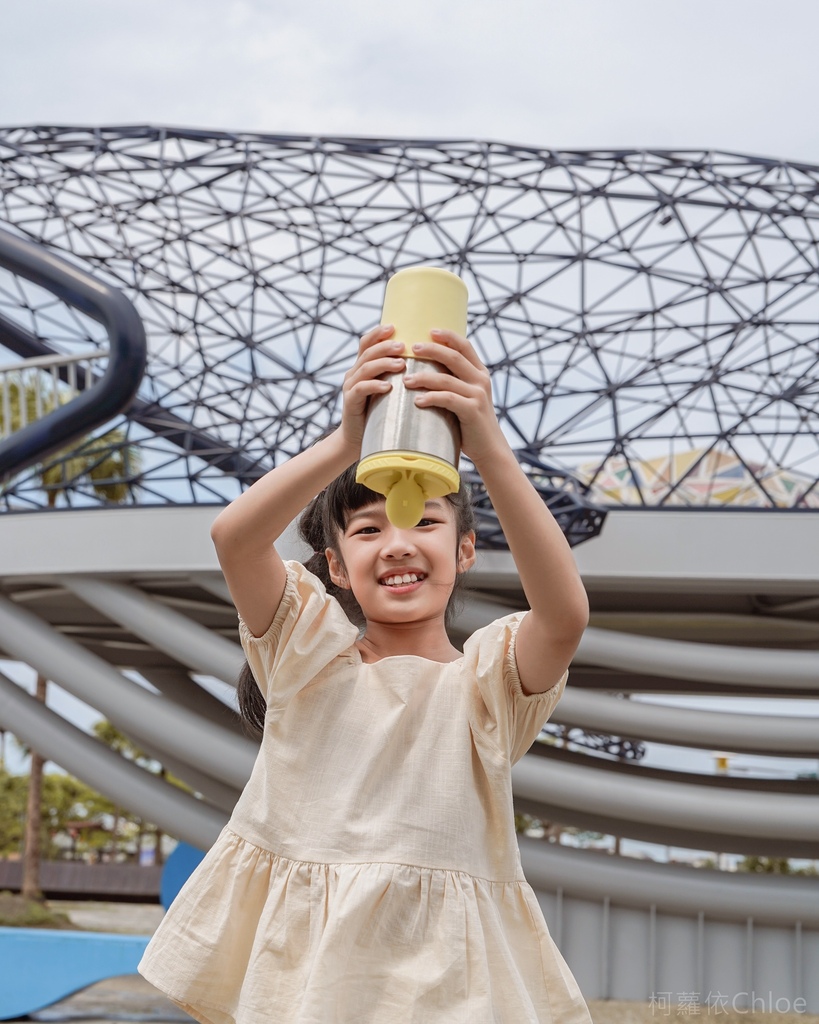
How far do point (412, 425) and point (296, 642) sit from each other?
26.8 inches

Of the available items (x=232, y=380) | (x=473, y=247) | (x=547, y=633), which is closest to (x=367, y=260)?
(x=473, y=247)

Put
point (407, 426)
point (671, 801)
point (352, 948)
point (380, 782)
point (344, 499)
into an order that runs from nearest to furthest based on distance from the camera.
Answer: point (407, 426) < point (352, 948) < point (380, 782) < point (344, 499) < point (671, 801)

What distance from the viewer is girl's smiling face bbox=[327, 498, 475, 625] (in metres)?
2.21

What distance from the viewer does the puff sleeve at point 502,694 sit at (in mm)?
2066

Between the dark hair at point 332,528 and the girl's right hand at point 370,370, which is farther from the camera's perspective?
the dark hair at point 332,528

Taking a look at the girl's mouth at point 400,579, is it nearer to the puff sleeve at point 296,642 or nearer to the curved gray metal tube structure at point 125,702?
the puff sleeve at point 296,642

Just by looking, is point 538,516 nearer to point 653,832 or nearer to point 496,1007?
point 496,1007

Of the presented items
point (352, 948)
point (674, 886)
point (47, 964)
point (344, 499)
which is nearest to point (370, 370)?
point (344, 499)

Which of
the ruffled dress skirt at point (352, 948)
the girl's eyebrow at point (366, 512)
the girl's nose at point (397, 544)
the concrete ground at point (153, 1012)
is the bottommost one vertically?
the concrete ground at point (153, 1012)

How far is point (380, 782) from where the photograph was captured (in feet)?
6.67

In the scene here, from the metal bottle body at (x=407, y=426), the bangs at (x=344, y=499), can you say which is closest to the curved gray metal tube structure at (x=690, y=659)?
the bangs at (x=344, y=499)

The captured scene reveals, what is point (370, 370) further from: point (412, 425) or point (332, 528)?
point (332, 528)

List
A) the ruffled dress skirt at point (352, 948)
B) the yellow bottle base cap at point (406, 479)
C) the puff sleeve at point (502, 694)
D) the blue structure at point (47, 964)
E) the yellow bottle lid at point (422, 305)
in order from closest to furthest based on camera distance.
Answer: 1. the yellow bottle base cap at point (406, 479)
2. the yellow bottle lid at point (422, 305)
3. the ruffled dress skirt at point (352, 948)
4. the puff sleeve at point (502, 694)
5. the blue structure at point (47, 964)

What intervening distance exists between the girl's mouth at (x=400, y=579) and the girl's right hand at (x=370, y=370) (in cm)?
54
